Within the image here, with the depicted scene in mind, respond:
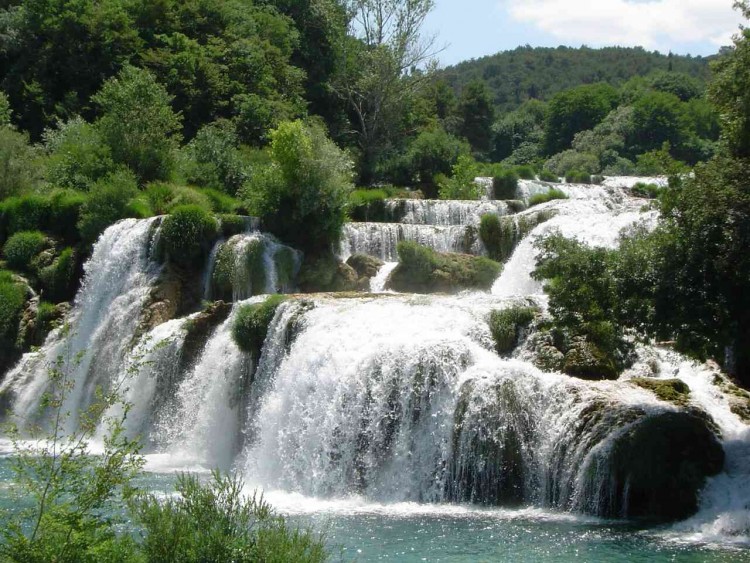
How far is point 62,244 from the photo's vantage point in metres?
29.5

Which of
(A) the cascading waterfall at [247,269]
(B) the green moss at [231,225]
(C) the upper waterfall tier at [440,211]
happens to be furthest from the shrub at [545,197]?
(B) the green moss at [231,225]

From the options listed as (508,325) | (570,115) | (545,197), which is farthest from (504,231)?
(570,115)

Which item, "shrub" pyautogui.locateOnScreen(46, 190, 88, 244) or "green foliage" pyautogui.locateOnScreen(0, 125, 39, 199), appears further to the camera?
"green foliage" pyautogui.locateOnScreen(0, 125, 39, 199)

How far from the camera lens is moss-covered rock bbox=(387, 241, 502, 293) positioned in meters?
25.0

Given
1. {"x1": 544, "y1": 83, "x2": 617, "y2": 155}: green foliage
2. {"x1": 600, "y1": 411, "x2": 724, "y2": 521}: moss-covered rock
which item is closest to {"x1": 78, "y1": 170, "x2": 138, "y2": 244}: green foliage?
{"x1": 600, "y1": 411, "x2": 724, "y2": 521}: moss-covered rock

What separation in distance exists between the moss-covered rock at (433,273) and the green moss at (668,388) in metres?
9.23

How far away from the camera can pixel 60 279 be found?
28.1 metres

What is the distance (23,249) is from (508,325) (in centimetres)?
1720

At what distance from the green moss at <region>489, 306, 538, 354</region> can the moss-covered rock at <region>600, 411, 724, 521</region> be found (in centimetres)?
425

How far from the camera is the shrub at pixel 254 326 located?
20547 millimetres

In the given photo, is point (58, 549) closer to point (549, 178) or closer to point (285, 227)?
point (285, 227)

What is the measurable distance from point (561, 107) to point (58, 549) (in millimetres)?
77905

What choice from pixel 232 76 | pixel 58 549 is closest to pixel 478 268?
pixel 58 549

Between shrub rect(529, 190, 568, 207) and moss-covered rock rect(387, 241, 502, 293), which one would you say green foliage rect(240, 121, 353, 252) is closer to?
moss-covered rock rect(387, 241, 502, 293)
